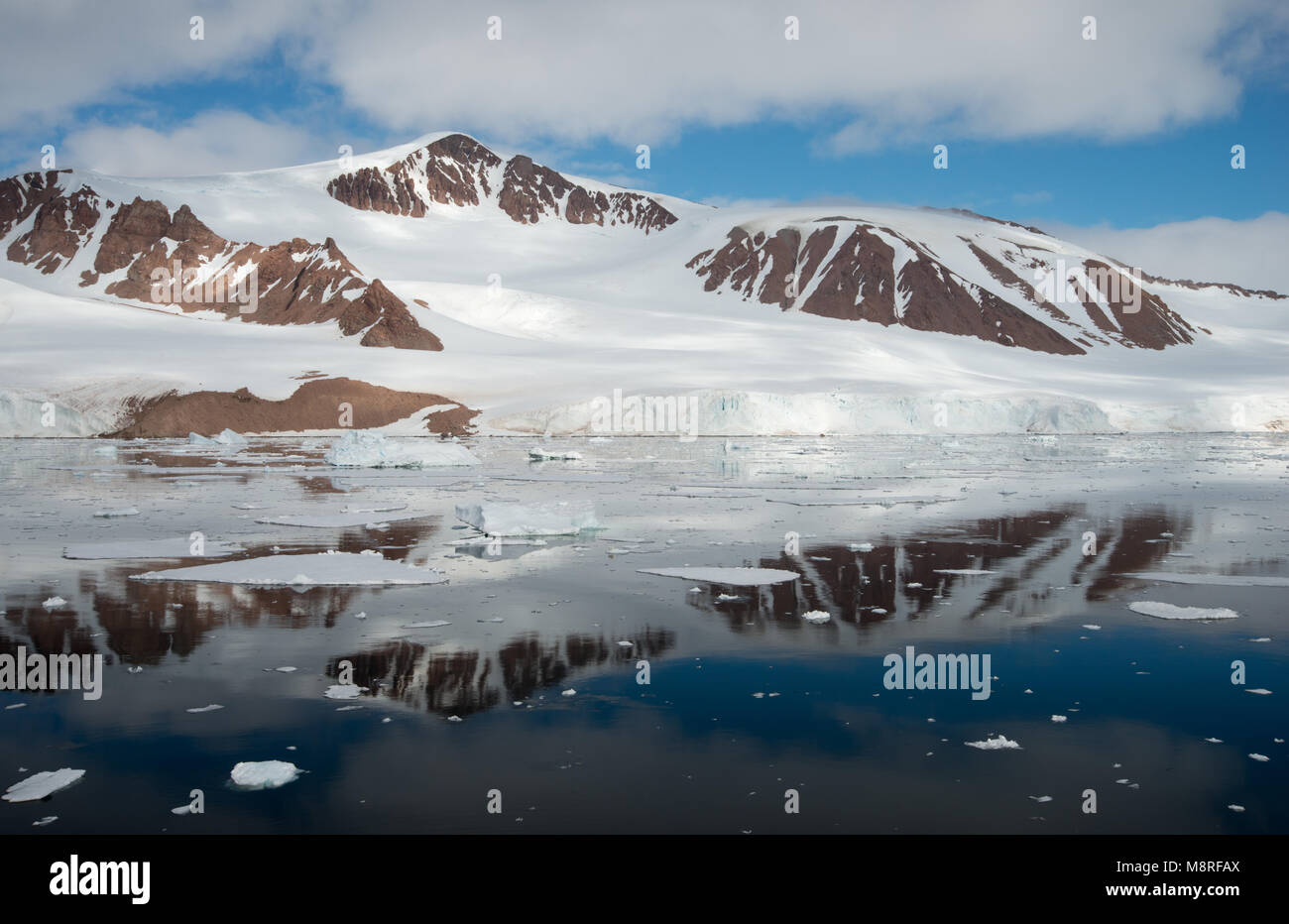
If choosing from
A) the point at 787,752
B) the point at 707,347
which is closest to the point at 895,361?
the point at 707,347

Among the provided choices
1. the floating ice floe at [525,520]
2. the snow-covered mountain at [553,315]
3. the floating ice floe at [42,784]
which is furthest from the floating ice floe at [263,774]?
the snow-covered mountain at [553,315]

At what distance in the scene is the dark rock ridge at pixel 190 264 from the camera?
8812cm

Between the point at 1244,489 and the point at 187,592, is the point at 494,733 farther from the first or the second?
the point at 1244,489

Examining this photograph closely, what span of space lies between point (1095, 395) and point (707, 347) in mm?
32771

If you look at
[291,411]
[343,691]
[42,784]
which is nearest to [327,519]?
[343,691]

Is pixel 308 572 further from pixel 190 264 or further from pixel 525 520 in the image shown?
pixel 190 264

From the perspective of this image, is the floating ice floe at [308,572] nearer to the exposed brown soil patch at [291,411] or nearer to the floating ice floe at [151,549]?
the floating ice floe at [151,549]

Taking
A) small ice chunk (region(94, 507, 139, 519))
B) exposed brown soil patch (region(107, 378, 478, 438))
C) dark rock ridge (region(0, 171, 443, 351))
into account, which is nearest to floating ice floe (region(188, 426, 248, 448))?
exposed brown soil patch (region(107, 378, 478, 438))

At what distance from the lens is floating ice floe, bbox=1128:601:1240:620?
31.5 ft

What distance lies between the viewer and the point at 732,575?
11797 mm

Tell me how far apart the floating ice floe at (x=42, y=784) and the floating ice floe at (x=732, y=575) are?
6987 millimetres

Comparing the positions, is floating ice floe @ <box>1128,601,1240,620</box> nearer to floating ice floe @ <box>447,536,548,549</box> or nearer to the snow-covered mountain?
floating ice floe @ <box>447,536,548,549</box>

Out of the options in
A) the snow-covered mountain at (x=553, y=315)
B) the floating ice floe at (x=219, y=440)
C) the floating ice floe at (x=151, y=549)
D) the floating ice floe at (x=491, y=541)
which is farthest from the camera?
the snow-covered mountain at (x=553, y=315)
